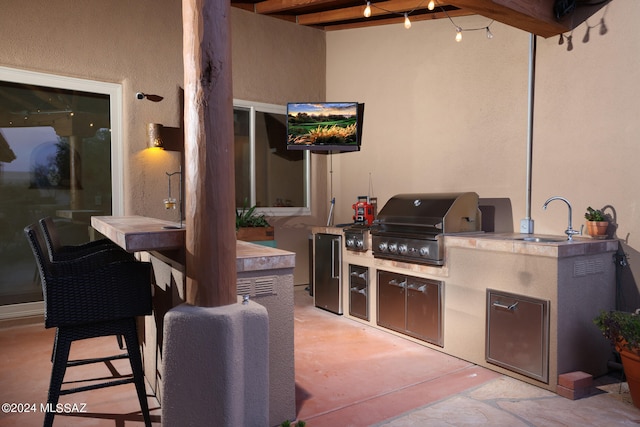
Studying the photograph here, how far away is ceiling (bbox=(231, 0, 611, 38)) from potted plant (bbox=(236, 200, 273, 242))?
98.9 inches

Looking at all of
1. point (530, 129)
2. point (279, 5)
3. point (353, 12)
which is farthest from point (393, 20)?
point (530, 129)

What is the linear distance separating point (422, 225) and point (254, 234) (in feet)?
7.48

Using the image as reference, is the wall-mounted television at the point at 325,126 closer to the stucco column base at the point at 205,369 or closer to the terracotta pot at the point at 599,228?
the terracotta pot at the point at 599,228

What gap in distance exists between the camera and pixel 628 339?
110 inches

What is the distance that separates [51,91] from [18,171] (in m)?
0.87

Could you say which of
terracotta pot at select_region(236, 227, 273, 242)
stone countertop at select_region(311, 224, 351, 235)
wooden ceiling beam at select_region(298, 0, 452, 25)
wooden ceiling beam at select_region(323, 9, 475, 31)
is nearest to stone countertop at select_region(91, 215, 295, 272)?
stone countertop at select_region(311, 224, 351, 235)

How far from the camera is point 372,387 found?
3.10 metres

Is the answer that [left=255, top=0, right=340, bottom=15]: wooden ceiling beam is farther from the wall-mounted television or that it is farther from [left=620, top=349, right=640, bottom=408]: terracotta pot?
[left=620, top=349, right=640, bottom=408]: terracotta pot

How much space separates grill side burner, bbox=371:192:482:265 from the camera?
149 inches

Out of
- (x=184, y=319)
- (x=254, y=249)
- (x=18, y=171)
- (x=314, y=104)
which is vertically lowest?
(x=184, y=319)

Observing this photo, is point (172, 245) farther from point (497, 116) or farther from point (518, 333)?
point (497, 116)

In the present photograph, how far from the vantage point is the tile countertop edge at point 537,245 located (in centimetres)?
301

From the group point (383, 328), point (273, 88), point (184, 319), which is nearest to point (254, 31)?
point (273, 88)

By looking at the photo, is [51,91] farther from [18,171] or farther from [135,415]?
[135,415]
